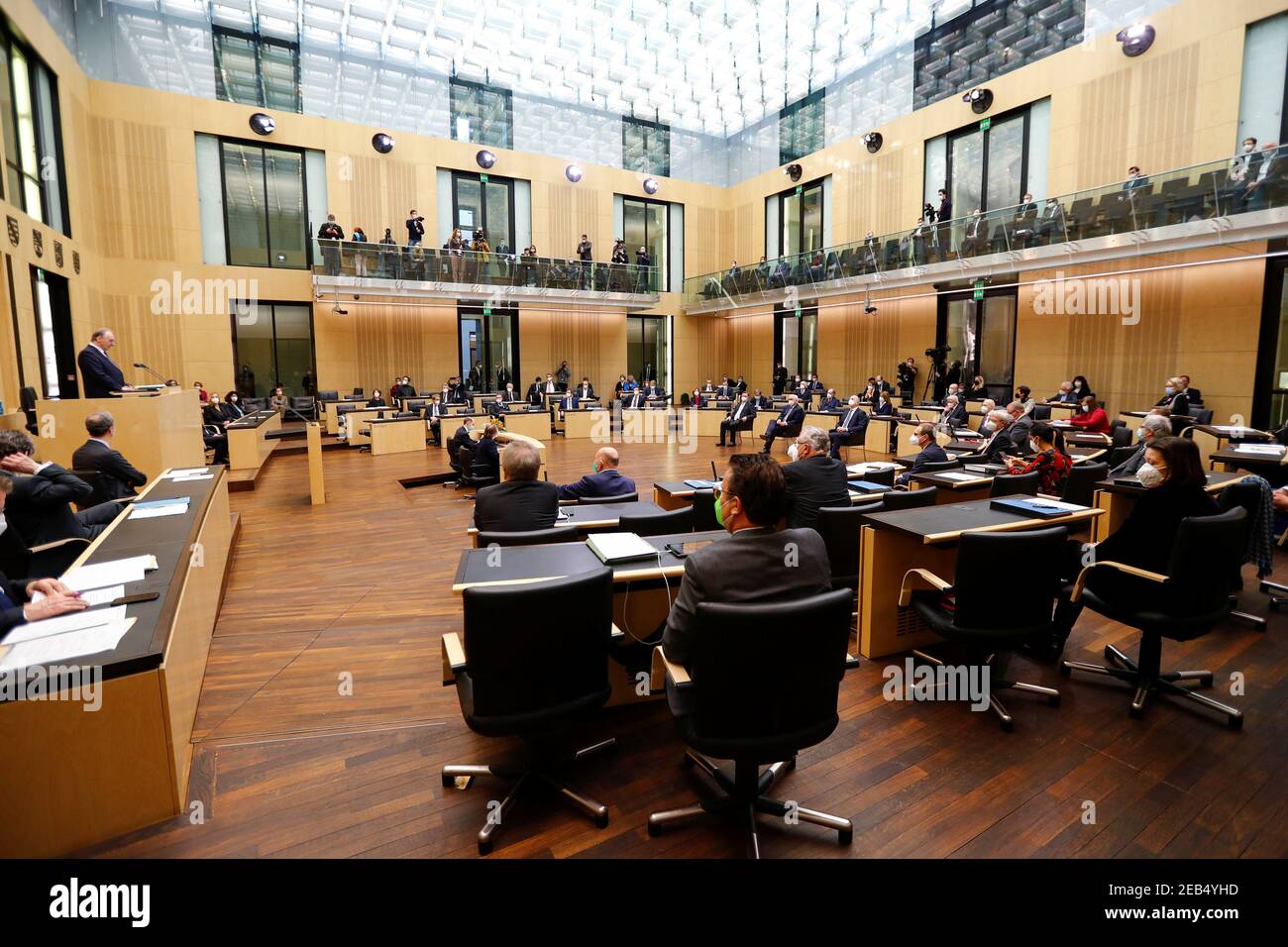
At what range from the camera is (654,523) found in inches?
145

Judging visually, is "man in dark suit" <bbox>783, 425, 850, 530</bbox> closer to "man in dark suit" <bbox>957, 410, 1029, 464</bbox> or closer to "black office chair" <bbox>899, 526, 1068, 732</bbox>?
"black office chair" <bbox>899, 526, 1068, 732</bbox>

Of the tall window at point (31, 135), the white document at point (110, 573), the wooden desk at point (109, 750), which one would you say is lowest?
the wooden desk at point (109, 750)

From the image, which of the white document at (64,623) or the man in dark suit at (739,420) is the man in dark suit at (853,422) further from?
the white document at (64,623)

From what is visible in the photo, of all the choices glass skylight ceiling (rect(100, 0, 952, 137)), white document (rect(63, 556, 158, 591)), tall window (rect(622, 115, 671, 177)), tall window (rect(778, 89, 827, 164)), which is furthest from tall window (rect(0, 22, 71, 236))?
tall window (rect(778, 89, 827, 164))

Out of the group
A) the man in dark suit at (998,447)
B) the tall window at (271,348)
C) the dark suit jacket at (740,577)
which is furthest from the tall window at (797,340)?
the dark suit jacket at (740,577)

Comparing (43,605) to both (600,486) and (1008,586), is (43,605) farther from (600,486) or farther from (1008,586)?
(1008,586)

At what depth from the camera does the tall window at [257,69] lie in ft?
51.3

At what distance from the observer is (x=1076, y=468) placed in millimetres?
4891

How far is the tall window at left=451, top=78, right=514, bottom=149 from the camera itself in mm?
18500

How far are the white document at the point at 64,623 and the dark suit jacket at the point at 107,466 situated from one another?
10.1ft

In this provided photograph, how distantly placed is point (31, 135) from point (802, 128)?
701 inches

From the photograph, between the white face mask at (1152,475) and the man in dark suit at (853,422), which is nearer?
the white face mask at (1152,475)

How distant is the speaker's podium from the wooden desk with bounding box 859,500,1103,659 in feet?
19.8
